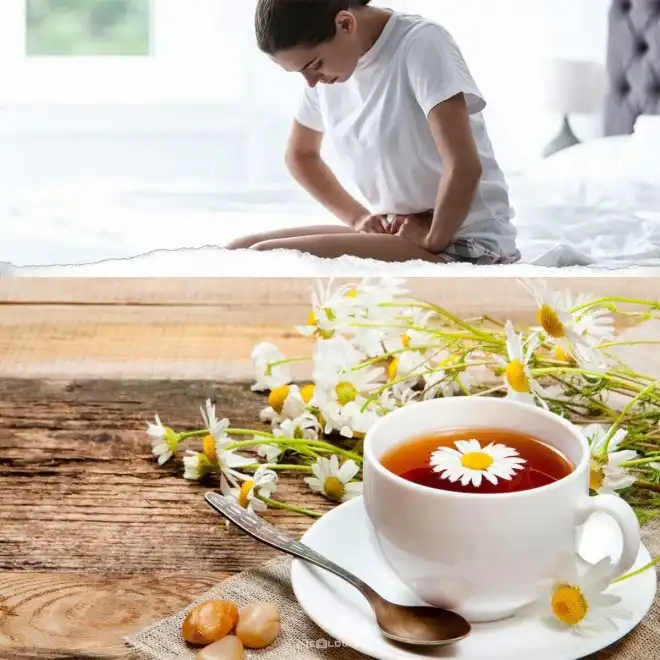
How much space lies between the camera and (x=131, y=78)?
7.50 ft

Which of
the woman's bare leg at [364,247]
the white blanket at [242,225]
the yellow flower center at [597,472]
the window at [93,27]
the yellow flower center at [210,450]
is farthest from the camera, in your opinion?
the window at [93,27]

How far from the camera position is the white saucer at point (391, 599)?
17.6 inches

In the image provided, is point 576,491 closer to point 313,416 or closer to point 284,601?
point 284,601

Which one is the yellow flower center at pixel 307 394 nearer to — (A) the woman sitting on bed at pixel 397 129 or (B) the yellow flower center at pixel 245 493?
(B) the yellow flower center at pixel 245 493

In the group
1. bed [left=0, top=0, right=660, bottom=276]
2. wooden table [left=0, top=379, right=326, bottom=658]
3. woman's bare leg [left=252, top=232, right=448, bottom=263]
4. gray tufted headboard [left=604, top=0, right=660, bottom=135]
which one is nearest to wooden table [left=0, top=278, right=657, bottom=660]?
wooden table [left=0, top=379, right=326, bottom=658]

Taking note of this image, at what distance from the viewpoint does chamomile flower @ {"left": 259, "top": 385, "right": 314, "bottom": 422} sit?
73 cm

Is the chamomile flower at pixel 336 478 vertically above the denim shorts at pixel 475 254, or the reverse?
the chamomile flower at pixel 336 478

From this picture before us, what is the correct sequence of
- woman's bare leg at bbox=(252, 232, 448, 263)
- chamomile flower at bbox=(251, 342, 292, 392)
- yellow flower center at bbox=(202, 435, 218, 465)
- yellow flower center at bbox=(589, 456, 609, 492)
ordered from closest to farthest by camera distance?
1. yellow flower center at bbox=(589, 456, 609, 492)
2. yellow flower center at bbox=(202, 435, 218, 465)
3. chamomile flower at bbox=(251, 342, 292, 392)
4. woman's bare leg at bbox=(252, 232, 448, 263)

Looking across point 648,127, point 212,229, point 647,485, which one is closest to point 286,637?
point 647,485

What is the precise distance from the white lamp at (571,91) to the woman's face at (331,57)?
542 millimetres

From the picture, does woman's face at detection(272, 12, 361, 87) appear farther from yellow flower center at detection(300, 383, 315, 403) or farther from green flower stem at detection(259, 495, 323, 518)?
green flower stem at detection(259, 495, 323, 518)

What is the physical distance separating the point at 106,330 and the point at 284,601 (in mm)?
526

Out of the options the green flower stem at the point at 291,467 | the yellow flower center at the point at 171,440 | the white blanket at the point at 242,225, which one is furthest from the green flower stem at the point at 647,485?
the white blanket at the point at 242,225

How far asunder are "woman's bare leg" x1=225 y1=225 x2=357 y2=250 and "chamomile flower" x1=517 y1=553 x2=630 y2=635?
5.03 ft
